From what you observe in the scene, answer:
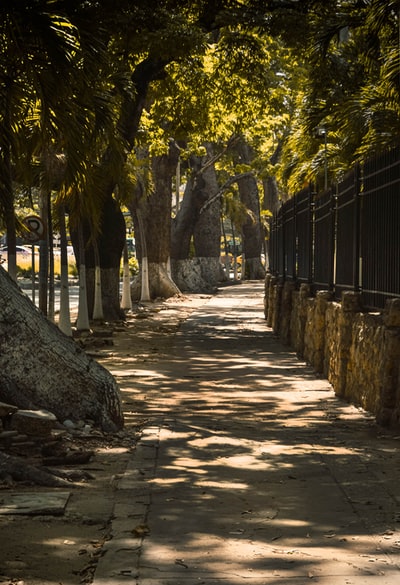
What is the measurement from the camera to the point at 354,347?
12.8 metres

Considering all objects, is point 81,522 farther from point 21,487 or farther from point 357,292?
point 357,292

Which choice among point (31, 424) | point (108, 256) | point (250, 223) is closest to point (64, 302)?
point (108, 256)

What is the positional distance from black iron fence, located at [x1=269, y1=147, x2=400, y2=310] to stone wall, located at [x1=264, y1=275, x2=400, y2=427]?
27 centimetres

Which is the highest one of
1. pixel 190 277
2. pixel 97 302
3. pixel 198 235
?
pixel 198 235

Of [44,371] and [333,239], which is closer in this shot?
[44,371]

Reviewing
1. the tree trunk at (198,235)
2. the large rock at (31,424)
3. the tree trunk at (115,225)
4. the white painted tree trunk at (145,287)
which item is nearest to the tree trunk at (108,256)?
the tree trunk at (115,225)

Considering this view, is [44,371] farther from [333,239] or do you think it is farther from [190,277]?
[190,277]

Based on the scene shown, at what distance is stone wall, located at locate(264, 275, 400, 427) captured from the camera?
10.5 meters

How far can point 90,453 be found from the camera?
29.7 ft

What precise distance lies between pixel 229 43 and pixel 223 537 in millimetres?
18814

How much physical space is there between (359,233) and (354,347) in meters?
1.51

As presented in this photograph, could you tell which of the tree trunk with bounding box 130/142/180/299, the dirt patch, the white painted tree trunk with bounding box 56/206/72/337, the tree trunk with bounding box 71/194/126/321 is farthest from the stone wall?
the tree trunk with bounding box 130/142/180/299

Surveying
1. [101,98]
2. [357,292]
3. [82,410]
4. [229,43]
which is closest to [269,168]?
[229,43]

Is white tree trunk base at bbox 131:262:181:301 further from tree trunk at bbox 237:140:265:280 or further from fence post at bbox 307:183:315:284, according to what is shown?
fence post at bbox 307:183:315:284
